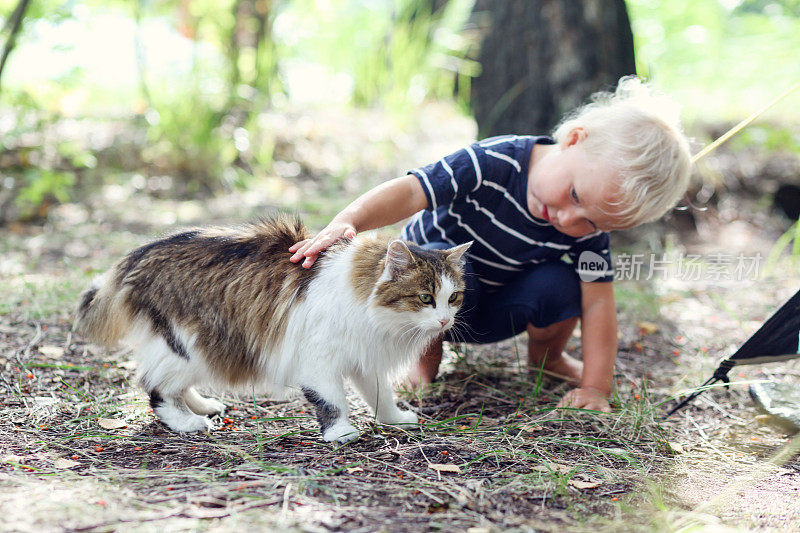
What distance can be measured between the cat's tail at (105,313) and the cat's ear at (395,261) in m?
0.90

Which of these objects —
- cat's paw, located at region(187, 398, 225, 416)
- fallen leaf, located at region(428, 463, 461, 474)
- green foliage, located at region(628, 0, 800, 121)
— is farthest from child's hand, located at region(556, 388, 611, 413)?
green foliage, located at region(628, 0, 800, 121)

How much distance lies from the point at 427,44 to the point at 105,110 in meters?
3.28

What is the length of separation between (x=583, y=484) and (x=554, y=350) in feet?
3.61

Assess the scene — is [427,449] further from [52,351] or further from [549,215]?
[52,351]

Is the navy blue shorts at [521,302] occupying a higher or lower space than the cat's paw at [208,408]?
higher

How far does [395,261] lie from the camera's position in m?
2.09

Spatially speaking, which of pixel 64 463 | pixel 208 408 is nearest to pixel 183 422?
pixel 208 408

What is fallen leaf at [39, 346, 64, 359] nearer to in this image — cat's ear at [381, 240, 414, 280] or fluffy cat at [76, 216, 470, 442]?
fluffy cat at [76, 216, 470, 442]

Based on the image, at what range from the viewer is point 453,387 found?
2.80 metres

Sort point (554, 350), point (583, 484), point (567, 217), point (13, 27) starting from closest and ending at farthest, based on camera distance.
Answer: point (583, 484) → point (567, 217) → point (554, 350) → point (13, 27)

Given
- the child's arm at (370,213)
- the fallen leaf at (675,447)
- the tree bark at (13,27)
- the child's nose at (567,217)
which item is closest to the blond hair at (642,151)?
the child's nose at (567,217)

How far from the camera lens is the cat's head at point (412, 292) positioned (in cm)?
209

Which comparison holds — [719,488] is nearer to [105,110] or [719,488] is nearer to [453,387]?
[453,387]

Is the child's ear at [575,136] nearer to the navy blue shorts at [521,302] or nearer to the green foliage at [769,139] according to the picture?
the navy blue shorts at [521,302]
